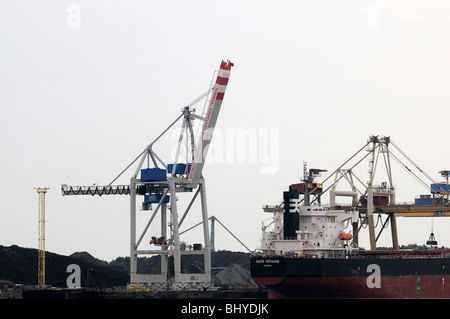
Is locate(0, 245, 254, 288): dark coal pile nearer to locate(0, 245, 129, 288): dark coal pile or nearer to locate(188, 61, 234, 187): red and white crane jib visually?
locate(0, 245, 129, 288): dark coal pile

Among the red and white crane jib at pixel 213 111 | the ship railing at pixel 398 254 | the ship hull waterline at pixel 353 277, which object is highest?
the red and white crane jib at pixel 213 111

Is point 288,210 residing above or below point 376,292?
above

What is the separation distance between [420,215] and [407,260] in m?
9.80

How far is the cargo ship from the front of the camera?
105m

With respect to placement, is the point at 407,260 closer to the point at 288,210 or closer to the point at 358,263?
the point at 358,263

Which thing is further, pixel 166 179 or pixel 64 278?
pixel 64 278

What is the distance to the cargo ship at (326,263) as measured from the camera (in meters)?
105

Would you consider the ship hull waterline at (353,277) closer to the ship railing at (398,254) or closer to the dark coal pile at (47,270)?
the ship railing at (398,254)

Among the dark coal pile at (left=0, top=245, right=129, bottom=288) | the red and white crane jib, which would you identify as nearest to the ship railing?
the red and white crane jib

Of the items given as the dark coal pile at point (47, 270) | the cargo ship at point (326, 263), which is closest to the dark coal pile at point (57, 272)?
the dark coal pile at point (47, 270)

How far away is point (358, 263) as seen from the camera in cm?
10788

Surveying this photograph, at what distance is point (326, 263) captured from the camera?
346ft
